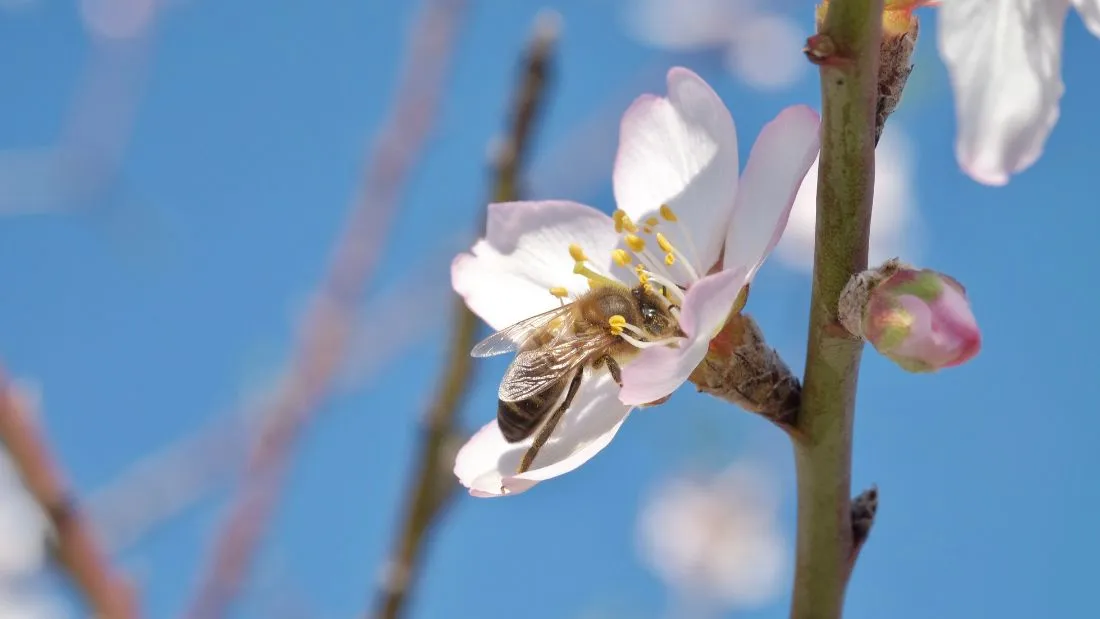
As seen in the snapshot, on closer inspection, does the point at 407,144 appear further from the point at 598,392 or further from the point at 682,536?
the point at 682,536

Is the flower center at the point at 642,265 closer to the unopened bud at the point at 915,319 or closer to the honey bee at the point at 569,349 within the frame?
the honey bee at the point at 569,349

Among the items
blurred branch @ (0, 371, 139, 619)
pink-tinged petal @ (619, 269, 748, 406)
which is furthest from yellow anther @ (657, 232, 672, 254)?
blurred branch @ (0, 371, 139, 619)

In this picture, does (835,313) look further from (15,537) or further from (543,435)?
(15,537)

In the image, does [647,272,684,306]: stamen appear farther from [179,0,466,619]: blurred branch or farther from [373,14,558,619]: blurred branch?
[179,0,466,619]: blurred branch

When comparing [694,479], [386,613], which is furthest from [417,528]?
[694,479]


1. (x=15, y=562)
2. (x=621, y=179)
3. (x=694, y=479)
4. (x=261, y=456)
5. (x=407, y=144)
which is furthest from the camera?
(x=694, y=479)

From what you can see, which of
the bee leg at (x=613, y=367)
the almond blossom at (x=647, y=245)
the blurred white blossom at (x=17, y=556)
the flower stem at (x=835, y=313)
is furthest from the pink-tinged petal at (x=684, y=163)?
the blurred white blossom at (x=17, y=556)
